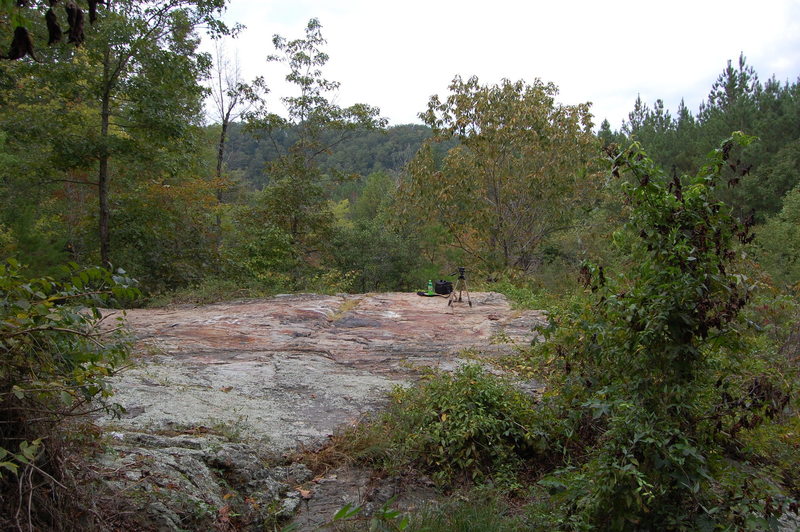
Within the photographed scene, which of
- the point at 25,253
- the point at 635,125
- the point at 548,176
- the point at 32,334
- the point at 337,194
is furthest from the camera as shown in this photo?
the point at 337,194

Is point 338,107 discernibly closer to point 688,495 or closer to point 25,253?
point 25,253

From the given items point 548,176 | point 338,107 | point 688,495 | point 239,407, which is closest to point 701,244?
point 688,495

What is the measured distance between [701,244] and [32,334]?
272 centimetres

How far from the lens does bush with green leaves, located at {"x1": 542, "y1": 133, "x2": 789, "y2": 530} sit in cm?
237

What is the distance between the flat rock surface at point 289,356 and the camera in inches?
152

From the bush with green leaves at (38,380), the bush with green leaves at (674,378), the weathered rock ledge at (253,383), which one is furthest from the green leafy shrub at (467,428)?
the bush with green leaves at (38,380)

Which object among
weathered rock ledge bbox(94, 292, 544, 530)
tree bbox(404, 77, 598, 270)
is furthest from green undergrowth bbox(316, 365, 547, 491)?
tree bbox(404, 77, 598, 270)

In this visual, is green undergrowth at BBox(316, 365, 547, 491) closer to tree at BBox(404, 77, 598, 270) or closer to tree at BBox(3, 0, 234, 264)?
tree at BBox(3, 0, 234, 264)

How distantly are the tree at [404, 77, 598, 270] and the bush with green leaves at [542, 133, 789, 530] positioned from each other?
1127 cm

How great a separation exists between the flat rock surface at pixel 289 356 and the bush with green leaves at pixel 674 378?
79.0 inches

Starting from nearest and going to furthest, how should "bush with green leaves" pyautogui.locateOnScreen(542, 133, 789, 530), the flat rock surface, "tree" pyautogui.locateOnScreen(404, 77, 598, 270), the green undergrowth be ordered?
1. "bush with green leaves" pyautogui.locateOnScreen(542, 133, 789, 530)
2. the green undergrowth
3. the flat rock surface
4. "tree" pyautogui.locateOnScreen(404, 77, 598, 270)

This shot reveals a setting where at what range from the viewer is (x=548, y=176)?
13930 mm

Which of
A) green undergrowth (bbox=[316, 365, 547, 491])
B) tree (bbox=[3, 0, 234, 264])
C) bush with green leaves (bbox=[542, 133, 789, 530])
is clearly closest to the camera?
bush with green leaves (bbox=[542, 133, 789, 530])

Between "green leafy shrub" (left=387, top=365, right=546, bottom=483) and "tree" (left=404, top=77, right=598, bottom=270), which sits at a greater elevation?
"tree" (left=404, top=77, right=598, bottom=270)
